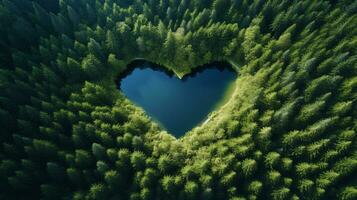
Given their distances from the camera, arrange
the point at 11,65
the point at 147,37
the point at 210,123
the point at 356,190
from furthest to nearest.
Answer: the point at 147,37, the point at 11,65, the point at 210,123, the point at 356,190

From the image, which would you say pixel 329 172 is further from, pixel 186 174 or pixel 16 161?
pixel 16 161

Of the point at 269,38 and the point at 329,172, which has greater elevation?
the point at 269,38

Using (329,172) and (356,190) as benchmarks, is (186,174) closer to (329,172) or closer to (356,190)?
(329,172)

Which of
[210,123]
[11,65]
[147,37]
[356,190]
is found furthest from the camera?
[147,37]

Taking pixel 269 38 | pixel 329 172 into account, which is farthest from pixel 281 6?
pixel 329 172

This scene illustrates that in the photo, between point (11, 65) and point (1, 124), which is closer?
point (1, 124)

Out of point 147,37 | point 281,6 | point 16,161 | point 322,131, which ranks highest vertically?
point 147,37

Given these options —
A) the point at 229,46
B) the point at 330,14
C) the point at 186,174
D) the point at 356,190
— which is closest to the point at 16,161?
the point at 186,174
